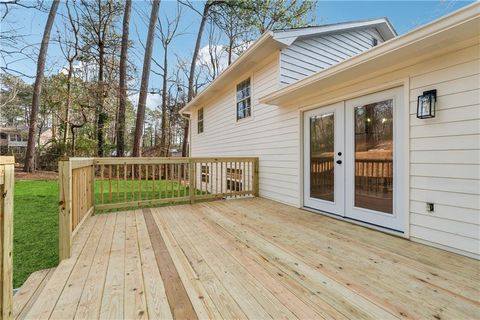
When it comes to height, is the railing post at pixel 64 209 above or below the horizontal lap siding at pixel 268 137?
below

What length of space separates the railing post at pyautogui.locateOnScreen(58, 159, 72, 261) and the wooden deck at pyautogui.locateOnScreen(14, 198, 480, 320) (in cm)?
14

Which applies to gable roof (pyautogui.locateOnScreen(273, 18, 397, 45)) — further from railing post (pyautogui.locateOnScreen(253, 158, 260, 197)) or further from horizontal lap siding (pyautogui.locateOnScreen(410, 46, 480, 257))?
railing post (pyautogui.locateOnScreen(253, 158, 260, 197))

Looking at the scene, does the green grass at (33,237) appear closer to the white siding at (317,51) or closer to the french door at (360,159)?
the french door at (360,159)

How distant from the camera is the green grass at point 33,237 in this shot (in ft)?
7.72

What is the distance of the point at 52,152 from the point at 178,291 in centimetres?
1370

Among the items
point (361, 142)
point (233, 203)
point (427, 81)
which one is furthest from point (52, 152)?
point (427, 81)

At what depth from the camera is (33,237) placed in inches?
123

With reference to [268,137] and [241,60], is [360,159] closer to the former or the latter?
[268,137]

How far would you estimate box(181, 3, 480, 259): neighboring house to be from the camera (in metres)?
2.32

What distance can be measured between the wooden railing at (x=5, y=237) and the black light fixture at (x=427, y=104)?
3.53m

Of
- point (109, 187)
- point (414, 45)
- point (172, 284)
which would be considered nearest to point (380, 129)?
point (414, 45)

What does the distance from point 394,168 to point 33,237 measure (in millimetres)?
4790

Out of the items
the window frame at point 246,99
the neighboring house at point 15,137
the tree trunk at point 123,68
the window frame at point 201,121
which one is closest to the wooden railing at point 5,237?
the window frame at point 246,99

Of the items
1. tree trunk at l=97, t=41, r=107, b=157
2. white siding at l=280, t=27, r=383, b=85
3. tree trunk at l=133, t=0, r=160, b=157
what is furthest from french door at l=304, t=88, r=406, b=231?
tree trunk at l=97, t=41, r=107, b=157
